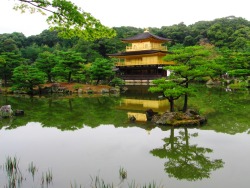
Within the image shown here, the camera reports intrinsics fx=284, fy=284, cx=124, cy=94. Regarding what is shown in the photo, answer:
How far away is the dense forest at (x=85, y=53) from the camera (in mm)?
27609

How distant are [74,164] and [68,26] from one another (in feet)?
10.8

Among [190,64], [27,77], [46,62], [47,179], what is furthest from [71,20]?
[46,62]

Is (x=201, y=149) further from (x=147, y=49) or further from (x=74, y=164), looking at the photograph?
(x=147, y=49)

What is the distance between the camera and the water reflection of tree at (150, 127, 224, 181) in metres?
6.36

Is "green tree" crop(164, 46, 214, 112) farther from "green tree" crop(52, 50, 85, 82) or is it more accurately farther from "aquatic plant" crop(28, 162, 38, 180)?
"green tree" crop(52, 50, 85, 82)

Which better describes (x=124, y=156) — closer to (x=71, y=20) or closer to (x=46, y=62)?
(x=71, y=20)

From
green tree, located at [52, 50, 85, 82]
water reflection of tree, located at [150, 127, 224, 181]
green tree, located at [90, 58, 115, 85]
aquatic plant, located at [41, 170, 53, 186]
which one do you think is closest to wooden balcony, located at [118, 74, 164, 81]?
green tree, located at [90, 58, 115, 85]

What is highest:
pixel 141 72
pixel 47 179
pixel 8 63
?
pixel 8 63

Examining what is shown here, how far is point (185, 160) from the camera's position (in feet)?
24.1

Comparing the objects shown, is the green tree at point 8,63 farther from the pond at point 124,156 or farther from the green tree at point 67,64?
the pond at point 124,156

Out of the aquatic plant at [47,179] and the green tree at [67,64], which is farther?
the green tree at [67,64]

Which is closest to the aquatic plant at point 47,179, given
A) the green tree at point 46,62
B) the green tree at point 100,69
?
the green tree at point 100,69

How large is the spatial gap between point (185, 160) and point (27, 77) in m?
22.1

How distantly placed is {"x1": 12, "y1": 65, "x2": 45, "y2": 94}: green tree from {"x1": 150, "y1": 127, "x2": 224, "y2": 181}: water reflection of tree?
791 inches
